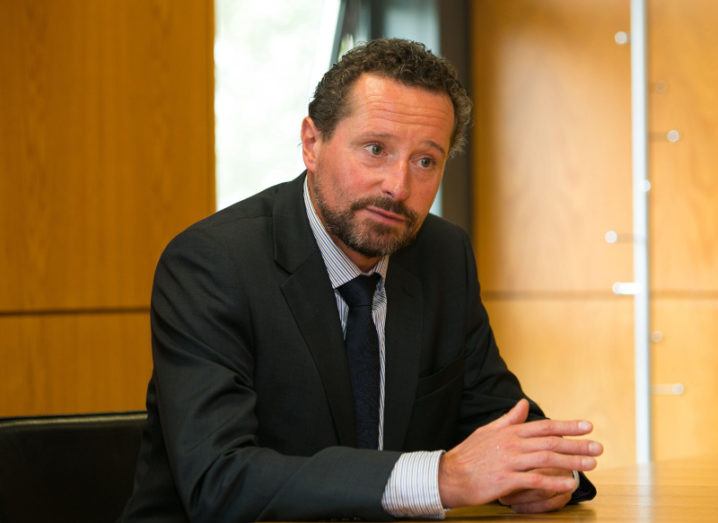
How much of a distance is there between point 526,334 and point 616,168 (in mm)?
855

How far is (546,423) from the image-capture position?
1.68m

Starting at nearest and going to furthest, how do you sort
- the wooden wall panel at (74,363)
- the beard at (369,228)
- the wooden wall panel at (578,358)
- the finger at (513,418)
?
the finger at (513,418) → the beard at (369,228) → the wooden wall panel at (74,363) → the wooden wall panel at (578,358)

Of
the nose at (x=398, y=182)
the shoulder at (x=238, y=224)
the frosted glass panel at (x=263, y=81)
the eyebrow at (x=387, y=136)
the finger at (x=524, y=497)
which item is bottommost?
the finger at (x=524, y=497)

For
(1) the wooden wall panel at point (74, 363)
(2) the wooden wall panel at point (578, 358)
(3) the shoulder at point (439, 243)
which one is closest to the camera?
(3) the shoulder at point (439, 243)

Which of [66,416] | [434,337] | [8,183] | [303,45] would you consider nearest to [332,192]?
[434,337]

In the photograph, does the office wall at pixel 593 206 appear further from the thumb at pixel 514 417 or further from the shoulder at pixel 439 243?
the thumb at pixel 514 417

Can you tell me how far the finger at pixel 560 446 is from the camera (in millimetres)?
1634

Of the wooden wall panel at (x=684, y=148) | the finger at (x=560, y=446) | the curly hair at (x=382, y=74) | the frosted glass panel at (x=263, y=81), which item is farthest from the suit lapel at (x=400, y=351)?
the wooden wall panel at (x=684, y=148)

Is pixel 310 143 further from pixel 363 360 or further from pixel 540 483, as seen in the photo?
pixel 540 483

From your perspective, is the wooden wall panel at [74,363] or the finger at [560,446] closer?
the finger at [560,446]

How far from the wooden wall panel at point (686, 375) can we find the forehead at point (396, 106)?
2.80 meters

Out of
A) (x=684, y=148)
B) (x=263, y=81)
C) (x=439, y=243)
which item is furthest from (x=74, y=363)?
(x=684, y=148)

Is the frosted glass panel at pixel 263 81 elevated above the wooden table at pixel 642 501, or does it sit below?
above

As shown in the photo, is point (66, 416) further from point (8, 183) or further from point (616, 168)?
point (616, 168)
